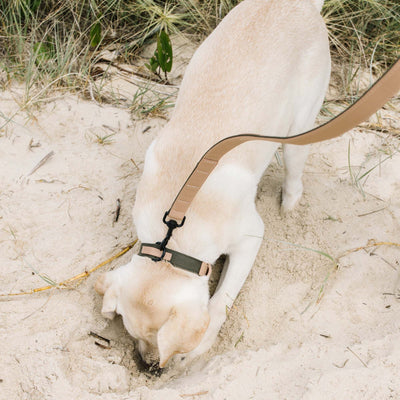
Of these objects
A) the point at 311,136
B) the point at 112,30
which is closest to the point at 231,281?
the point at 311,136

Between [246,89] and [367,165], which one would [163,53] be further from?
[367,165]

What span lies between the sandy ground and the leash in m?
0.60

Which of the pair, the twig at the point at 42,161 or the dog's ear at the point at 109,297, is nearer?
the dog's ear at the point at 109,297

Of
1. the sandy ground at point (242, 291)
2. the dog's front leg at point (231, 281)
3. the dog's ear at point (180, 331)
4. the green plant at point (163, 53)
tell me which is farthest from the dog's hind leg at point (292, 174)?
the green plant at point (163, 53)

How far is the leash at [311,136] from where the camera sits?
4.87ft

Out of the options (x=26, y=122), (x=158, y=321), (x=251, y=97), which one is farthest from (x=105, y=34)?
(x=158, y=321)

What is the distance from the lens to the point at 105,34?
4.61 metres

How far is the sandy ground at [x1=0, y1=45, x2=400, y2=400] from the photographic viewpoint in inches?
92.8

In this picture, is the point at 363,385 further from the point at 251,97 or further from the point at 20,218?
the point at 20,218

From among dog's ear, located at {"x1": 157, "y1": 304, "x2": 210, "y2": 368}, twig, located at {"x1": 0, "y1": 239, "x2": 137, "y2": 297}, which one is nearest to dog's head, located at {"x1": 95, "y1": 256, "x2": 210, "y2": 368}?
dog's ear, located at {"x1": 157, "y1": 304, "x2": 210, "y2": 368}

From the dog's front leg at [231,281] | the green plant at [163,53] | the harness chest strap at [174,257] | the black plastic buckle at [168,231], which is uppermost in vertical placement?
the green plant at [163,53]

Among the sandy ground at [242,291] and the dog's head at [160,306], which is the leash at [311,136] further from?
the sandy ground at [242,291]

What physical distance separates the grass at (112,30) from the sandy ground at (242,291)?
43 cm

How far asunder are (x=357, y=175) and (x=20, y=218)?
95.9 inches
